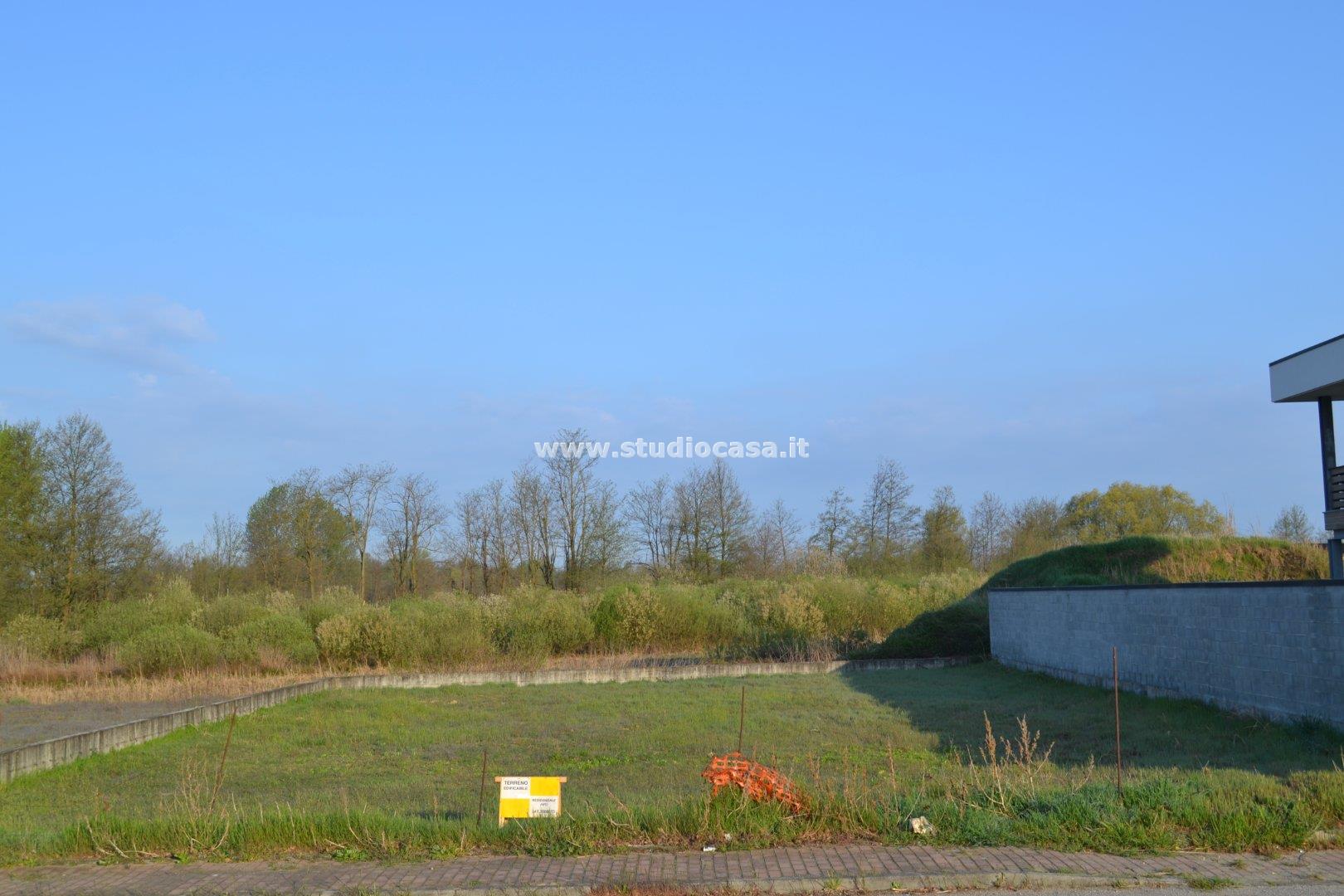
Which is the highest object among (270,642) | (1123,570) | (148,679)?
(1123,570)

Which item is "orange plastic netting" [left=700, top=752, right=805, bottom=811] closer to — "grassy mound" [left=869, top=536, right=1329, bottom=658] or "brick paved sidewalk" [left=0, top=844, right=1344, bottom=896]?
"brick paved sidewalk" [left=0, top=844, right=1344, bottom=896]

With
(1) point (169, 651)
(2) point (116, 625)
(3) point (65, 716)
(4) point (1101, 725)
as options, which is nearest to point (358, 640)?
(1) point (169, 651)

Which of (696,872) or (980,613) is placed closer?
(696,872)

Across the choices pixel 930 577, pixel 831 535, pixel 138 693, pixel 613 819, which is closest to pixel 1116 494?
pixel 831 535

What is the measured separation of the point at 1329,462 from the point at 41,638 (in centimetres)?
3278

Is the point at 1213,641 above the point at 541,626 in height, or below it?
above

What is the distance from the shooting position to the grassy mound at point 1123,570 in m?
26.4

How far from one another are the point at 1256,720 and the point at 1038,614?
31.5ft

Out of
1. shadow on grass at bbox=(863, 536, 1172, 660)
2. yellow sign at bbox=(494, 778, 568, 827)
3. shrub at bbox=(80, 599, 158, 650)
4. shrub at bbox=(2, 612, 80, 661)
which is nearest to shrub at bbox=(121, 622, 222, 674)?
shrub at bbox=(80, 599, 158, 650)

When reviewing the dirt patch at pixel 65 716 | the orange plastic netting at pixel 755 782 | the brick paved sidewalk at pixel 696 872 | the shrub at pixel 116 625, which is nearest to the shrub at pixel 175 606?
the shrub at pixel 116 625

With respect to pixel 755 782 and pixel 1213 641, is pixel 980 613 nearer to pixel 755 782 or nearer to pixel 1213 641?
pixel 1213 641

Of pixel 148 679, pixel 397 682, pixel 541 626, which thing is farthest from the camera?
pixel 541 626

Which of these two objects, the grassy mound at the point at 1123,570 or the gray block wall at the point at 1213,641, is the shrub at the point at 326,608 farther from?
the gray block wall at the point at 1213,641

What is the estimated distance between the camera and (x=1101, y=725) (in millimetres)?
15031
